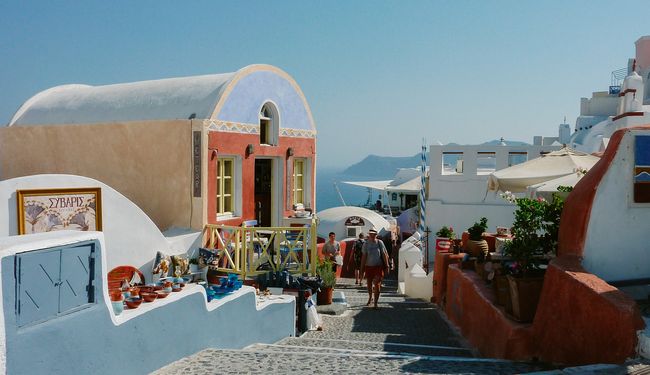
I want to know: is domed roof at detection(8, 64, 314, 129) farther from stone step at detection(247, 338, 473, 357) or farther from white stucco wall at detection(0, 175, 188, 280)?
stone step at detection(247, 338, 473, 357)

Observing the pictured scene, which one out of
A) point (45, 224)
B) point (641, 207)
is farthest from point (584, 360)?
point (45, 224)

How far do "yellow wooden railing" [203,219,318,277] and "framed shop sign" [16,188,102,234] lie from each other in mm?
3420

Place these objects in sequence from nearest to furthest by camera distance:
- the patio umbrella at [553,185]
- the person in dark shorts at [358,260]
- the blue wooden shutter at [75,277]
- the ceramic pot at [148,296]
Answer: the blue wooden shutter at [75,277] < the ceramic pot at [148,296] < the patio umbrella at [553,185] < the person in dark shorts at [358,260]

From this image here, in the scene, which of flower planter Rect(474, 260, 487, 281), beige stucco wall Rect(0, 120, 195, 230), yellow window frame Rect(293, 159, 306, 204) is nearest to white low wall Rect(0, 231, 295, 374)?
flower planter Rect(474, 260, 487, 281)

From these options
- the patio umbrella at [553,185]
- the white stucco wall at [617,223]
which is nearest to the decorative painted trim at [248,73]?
the patio umbrella at [553,185]

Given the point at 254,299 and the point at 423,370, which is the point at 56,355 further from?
the point at 254,299

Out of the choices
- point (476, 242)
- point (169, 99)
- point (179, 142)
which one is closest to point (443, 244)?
point (476, 242)

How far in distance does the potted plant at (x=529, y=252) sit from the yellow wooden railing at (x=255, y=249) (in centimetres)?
552

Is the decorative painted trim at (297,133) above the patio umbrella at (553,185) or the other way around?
above

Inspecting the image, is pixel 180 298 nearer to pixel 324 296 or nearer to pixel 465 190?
pixel 324 296

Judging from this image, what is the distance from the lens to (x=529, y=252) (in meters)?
7.07

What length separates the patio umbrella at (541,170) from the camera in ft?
40.1

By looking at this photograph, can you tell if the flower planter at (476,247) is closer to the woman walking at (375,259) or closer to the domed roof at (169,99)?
the woman walking at (375,259)

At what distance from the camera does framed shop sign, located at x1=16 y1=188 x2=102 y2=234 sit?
7879 mm
